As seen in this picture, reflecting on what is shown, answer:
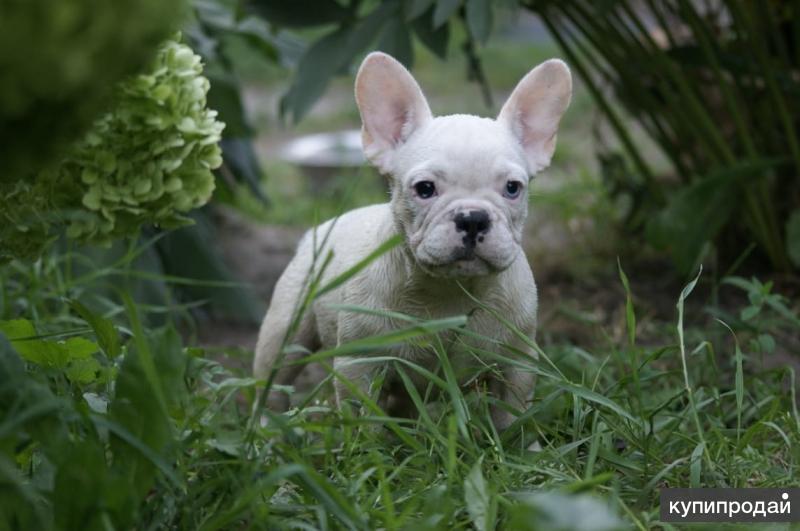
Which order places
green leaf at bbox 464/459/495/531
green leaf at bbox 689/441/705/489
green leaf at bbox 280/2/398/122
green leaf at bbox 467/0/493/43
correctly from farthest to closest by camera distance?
1. green leaf at bbox 280/2/398/122
2. green leaf at bbox 467/0/493/43
3. green leaf at bbox 689/441/705/489
4. green leaf at bbox 464/459/495/531

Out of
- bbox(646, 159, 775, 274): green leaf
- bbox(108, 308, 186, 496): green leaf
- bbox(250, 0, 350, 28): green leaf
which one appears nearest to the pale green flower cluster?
bbox(108, 308, 186, 496): green leaf

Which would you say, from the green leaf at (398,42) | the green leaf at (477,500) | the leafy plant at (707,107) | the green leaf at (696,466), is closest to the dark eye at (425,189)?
the green leaf at (477,500)

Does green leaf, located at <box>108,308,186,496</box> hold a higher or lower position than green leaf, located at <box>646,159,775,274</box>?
higher

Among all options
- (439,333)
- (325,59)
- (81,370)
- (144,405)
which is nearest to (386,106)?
(439,333)

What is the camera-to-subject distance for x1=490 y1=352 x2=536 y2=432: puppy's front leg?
2.61 m

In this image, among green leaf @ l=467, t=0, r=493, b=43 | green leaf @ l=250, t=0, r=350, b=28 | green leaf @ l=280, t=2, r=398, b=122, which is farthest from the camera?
green leaf @ l=250, t=0, r=350, b=28

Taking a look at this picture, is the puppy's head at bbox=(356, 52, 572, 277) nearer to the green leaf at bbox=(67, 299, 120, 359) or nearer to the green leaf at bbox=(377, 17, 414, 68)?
the green leaf at bbox=(67, 299, 120, 359)

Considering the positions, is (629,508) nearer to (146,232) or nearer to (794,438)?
(794,438)

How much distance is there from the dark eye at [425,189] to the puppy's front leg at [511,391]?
446mm

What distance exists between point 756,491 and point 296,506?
925mm

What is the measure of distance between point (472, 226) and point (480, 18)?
982mm

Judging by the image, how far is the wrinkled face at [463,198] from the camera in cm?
237

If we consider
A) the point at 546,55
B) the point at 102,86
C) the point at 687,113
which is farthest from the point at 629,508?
the point at 546,55

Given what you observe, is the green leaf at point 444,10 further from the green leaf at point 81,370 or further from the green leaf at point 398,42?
the green leaf at point 81,370
